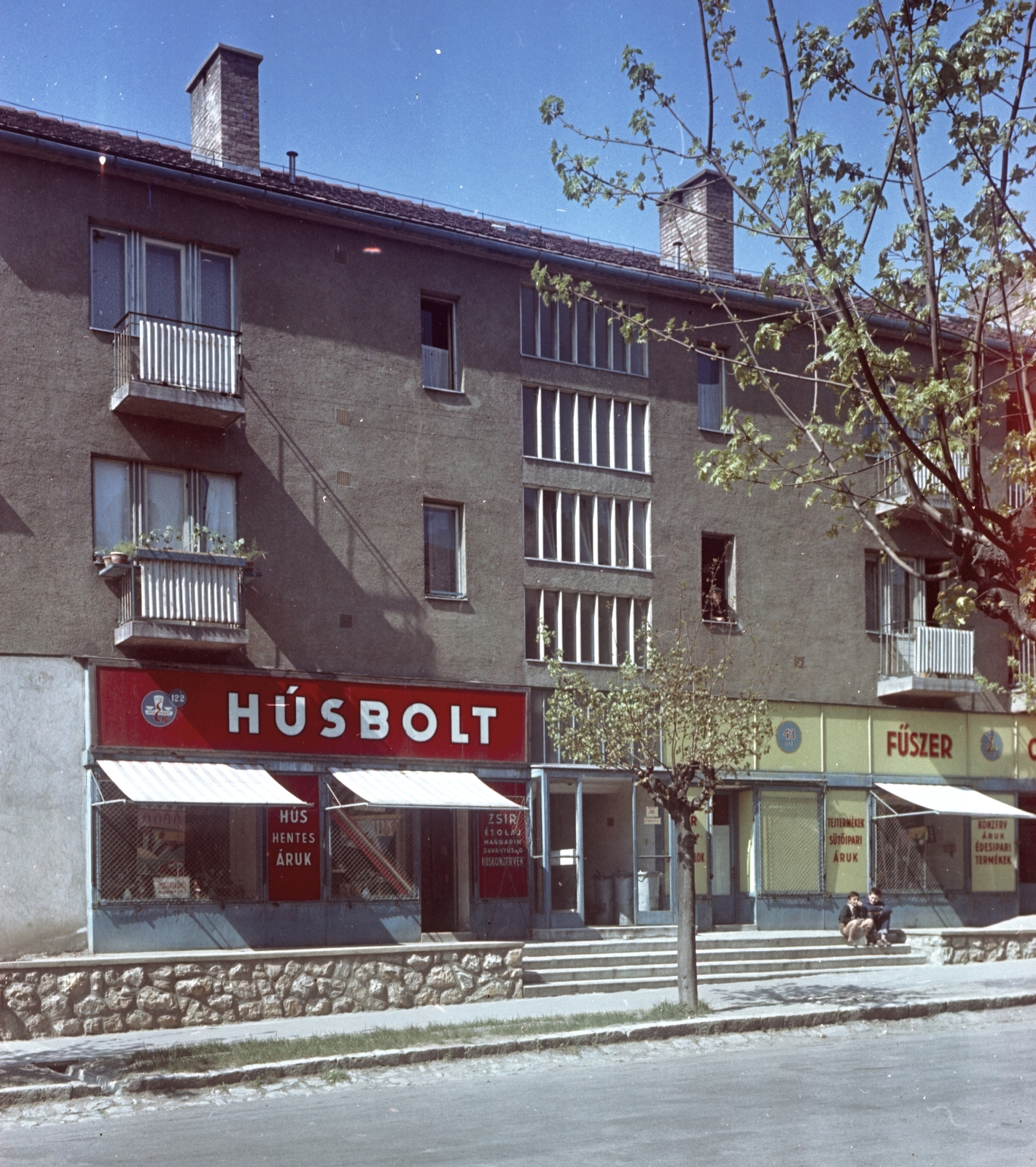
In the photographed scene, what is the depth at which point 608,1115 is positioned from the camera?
11188mm

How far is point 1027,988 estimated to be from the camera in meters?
20.5

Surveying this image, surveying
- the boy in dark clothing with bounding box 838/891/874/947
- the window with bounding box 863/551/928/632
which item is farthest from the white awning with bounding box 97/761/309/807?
the window with bounding box 863/551/928/632

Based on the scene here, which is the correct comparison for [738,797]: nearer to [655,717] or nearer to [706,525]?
[706,525]

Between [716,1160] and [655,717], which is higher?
[655,717]

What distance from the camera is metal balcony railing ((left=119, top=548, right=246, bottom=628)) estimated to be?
20.6m

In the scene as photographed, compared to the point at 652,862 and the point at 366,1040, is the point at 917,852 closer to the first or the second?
the point at 652,862

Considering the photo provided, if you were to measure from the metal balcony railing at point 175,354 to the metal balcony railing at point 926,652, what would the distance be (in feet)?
44.5

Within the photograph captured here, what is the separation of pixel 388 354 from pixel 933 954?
1306 centimetres

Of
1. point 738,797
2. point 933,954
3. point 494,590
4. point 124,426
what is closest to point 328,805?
point 494,590

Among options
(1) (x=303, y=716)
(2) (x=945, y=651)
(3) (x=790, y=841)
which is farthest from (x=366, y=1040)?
(2) (x=945, y=651)

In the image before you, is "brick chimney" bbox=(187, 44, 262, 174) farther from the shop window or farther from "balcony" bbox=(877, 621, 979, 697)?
the shop window

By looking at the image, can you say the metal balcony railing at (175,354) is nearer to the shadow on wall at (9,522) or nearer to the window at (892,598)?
the shadow on wall at (9,522)

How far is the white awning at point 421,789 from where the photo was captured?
70.3 ft

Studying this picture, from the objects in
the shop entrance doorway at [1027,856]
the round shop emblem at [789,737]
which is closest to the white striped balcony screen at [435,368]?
the round shop emblem at [789,737]
